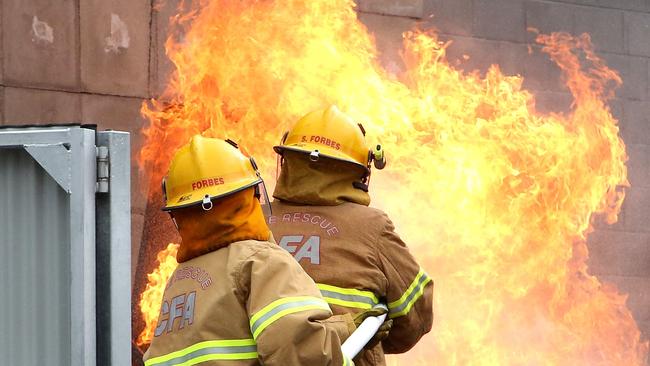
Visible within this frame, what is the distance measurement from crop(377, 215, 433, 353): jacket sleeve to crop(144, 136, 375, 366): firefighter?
855 millimetres

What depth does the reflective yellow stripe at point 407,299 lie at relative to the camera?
4141 millimetres

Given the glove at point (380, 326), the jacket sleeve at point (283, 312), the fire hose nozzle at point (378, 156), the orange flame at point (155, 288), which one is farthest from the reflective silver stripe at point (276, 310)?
the orange flame at point (155, 288)

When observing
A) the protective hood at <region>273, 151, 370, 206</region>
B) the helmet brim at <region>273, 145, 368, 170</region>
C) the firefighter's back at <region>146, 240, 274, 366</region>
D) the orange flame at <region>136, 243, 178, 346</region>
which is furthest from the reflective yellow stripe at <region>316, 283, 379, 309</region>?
the orange flame at <region>136, 243, 178, 346</region>

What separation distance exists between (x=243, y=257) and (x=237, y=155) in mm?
393

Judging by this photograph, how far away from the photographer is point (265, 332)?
9.75ft

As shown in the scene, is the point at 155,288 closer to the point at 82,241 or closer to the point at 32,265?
the point at 32,265

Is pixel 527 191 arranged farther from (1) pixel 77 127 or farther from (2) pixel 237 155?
(1) pixel 77 127

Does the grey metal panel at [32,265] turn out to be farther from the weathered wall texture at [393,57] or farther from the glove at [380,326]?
the weathered wall texture at [393,57]

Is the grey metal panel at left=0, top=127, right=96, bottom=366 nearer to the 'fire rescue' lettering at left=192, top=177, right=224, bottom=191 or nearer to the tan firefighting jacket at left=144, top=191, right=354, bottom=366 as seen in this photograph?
the tan firefighting jacket at left=144, top=191, right=354, bottom=366

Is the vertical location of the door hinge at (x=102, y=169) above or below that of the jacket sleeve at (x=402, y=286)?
above

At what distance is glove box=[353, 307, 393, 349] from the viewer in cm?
400

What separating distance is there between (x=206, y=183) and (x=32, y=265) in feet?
2.14

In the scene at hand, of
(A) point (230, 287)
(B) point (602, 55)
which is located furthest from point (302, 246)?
(B) point (602, 55)

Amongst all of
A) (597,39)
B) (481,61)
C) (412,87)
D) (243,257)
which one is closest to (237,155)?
(243,257)
